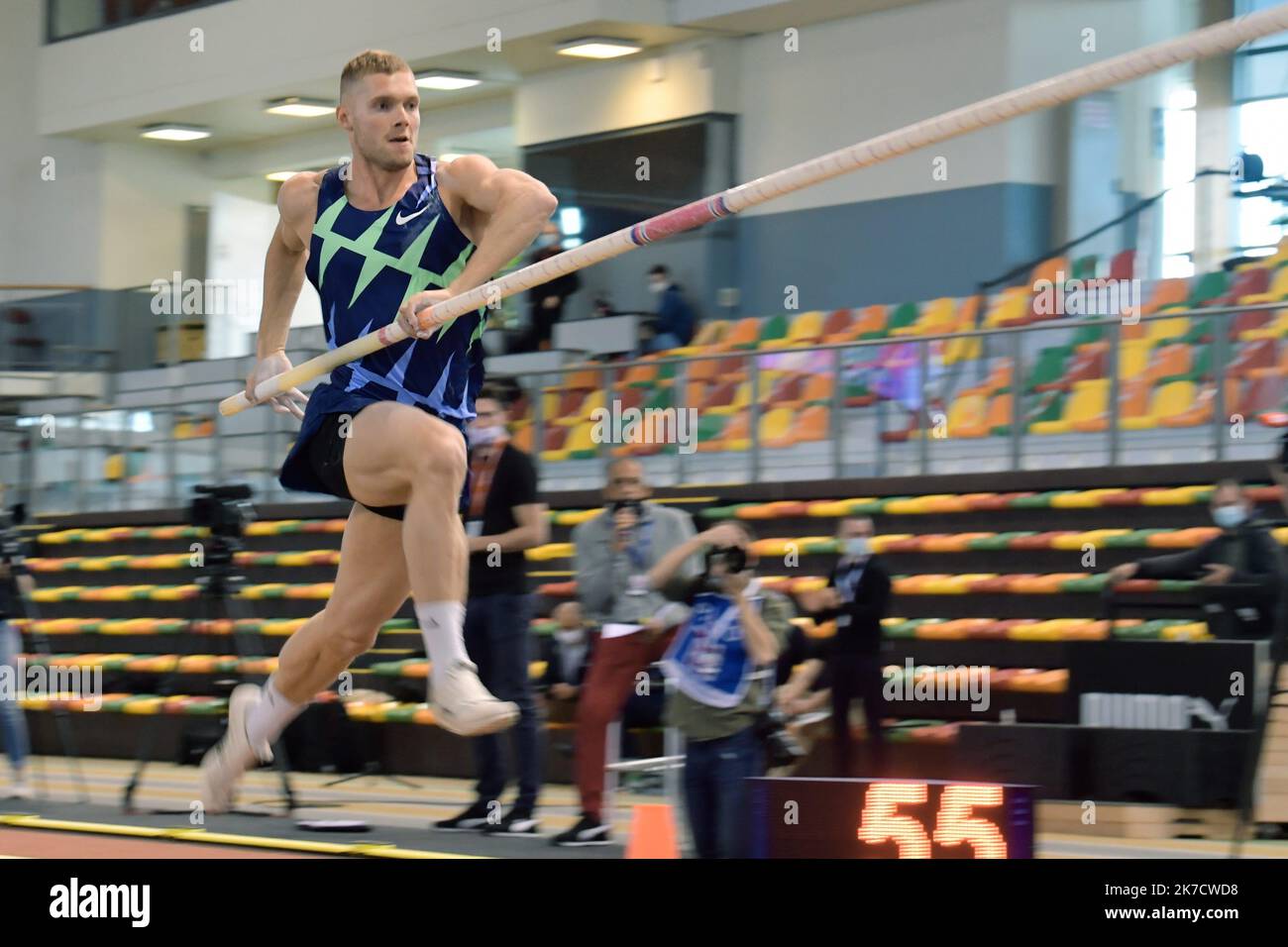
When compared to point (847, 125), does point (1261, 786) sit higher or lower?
lower

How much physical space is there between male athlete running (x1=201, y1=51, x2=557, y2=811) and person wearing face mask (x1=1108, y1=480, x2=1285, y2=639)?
5.58m

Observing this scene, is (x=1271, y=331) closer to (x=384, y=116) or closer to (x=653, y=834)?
(x=653, y=834)

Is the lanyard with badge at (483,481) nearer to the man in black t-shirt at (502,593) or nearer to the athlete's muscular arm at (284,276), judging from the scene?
the man in black t-shirt at (502,593)

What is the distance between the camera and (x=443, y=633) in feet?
14.8

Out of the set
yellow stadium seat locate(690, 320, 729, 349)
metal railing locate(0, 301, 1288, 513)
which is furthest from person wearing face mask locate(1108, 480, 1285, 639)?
yellow stadium seat locate(690, 320, 729, 349)

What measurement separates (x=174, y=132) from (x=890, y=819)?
65.7 ft

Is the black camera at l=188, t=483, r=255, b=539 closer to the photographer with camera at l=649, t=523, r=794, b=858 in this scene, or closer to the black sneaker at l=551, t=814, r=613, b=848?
the black sneaker at l=551, t=814, r=613, b=848

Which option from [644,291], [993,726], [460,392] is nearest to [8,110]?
[644,291]

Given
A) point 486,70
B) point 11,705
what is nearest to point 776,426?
point 11,705

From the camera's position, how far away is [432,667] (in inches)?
179

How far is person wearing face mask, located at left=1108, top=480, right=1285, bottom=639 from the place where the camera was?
30.8 feet

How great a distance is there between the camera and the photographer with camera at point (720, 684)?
6750 millimetres

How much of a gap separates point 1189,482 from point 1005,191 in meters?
4.71

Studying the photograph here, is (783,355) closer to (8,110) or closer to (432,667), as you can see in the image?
(432,667)
